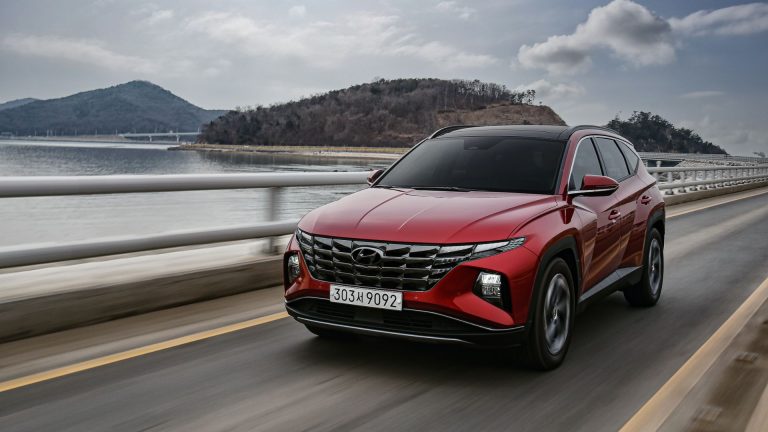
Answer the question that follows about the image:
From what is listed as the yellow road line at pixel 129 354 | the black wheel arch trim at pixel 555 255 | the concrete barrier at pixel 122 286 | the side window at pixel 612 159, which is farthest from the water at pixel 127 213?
the black wheel arch trim at pixel 555 255

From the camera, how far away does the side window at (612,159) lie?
267 inches

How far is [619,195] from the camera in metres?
6.57

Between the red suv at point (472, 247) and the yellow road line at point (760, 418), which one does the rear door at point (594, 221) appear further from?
the yellow road line at point (760, 418)

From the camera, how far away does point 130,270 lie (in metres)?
6.69

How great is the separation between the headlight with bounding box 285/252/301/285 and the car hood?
207 mm

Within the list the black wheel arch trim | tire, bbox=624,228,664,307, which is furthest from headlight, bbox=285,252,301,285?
tire, bbox=624,228,664,307

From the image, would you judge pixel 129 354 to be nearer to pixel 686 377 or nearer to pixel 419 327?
pixel 419 327

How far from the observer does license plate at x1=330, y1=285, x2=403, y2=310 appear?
15.4 ft

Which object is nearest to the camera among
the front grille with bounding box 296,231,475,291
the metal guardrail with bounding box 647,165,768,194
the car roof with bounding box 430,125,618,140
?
the front grille with bounding box 296,231,475,291

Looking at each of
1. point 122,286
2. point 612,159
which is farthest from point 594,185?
point 122,286

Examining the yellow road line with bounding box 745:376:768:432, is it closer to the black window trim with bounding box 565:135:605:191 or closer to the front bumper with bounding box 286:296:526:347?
the front bumper with bounding box 286:296:526:347

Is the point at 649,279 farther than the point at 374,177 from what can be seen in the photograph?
Yes

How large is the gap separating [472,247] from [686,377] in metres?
1.65

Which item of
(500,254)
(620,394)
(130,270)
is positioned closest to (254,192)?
(130,270)
